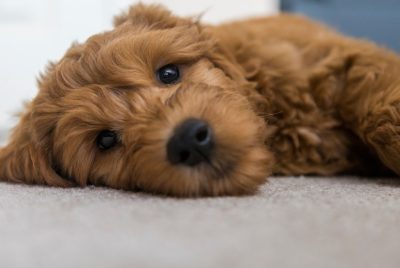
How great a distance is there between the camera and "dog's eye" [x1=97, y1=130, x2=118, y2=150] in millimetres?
1627

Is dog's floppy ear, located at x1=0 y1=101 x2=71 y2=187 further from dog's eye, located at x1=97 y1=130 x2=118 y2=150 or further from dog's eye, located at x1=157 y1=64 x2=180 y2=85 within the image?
dog's eye, located at x1=157 y1=64 x2=180 y2=85

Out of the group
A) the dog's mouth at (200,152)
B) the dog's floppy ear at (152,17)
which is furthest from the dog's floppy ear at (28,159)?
the dog's floppy ear at (152,17)

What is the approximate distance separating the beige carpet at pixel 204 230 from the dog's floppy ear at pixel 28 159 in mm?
231

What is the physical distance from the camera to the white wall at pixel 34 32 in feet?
12.4

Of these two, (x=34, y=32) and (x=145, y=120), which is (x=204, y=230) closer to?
(x=145, y=120)

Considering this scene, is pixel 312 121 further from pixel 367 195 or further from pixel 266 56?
pixel 367 195

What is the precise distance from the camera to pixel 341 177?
191 centimetres

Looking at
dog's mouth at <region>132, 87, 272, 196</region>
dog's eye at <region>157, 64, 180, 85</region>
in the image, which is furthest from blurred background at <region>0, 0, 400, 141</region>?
dog's mouth at <region>132, 87, 272, 196</region>

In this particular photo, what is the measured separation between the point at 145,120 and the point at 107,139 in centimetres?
21

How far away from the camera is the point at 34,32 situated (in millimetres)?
3879

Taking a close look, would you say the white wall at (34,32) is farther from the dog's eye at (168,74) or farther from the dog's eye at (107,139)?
the dog's eye at (107,139)

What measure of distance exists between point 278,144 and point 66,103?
72 centimetres

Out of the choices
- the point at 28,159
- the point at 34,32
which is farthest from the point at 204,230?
the point at 34,32

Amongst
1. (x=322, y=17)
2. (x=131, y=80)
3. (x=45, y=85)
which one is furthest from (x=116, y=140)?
(x=322, y=17)
